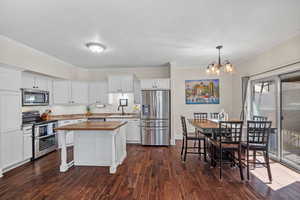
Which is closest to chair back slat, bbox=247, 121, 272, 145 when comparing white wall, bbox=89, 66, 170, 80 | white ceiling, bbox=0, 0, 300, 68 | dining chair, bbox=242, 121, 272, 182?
dining chair, bbox=242, 121, 272, 182

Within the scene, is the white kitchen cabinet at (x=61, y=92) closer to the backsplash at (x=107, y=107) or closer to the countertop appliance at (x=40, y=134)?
the backsplash at (x=107, y=107)

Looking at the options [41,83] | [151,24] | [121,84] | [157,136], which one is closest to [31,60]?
[41,83]

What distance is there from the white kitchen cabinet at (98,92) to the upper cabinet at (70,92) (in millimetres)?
166

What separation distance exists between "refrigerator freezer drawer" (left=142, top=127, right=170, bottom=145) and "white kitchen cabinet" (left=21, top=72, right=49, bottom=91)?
332cm

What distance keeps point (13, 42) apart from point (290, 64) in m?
5.67

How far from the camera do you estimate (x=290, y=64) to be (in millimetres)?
3047

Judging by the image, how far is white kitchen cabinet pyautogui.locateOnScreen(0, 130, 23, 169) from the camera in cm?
291

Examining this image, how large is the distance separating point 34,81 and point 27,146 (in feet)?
5.61

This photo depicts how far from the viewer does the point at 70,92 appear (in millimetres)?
5023

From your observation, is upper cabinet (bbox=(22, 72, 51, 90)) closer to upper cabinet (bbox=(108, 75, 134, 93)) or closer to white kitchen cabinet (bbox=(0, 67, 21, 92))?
white kitchen cabinet (bbox=(0, 67, 21, 92))

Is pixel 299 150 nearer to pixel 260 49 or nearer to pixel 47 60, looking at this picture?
pixel 260 49

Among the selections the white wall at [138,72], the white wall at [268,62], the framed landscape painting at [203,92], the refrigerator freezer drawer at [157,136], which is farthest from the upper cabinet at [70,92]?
the white wall at [268,62]

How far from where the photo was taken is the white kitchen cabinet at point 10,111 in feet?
9.57

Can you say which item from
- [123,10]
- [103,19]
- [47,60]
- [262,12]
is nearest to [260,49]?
[262,12]
